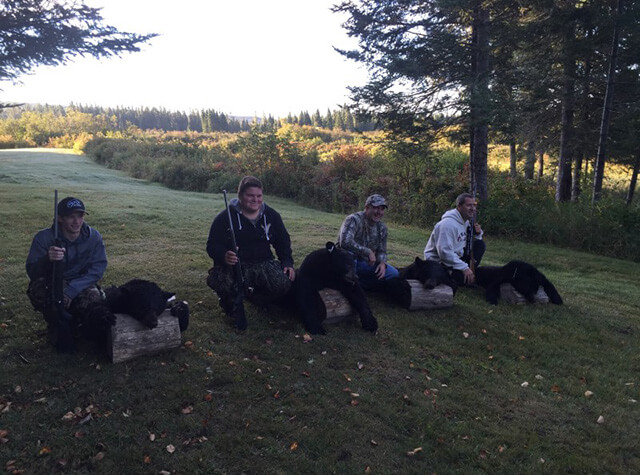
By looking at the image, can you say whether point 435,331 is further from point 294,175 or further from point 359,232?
point 294,175

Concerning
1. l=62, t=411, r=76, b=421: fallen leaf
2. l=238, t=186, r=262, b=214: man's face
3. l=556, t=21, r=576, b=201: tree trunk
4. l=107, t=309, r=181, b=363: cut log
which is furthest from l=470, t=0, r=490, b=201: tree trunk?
l=62, t=411, r=76, b=421: fallen leaf

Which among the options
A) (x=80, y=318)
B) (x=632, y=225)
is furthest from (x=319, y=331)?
(x=632, y=225)

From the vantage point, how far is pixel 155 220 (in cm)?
1140

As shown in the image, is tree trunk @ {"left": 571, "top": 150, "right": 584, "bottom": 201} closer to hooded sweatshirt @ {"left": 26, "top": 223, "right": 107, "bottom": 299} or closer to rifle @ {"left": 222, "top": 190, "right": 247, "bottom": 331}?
rifle @ {"left": 222, "top": 190, "right": 247, "bottom": 331}

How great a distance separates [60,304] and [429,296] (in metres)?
4.46

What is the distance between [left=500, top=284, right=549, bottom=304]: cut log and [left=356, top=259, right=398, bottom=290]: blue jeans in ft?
5.96

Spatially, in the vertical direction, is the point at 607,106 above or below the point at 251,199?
above

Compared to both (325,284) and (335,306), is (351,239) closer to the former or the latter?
(325,284)

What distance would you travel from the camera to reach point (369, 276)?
636cm

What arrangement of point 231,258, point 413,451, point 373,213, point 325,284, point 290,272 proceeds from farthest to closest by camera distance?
1. point 373,213
2. point 325,284
3. point 290,272
4. point 231,258
5. point 413,451

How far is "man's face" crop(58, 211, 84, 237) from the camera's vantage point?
13.9 feet

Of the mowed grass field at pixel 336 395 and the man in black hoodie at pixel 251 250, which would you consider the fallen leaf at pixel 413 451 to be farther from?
the man in black hoodie at pixel 251 250

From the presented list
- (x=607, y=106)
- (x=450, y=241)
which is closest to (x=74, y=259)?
(x=450, y=241)

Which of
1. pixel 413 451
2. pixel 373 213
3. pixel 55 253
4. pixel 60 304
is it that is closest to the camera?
pixel 413 451
